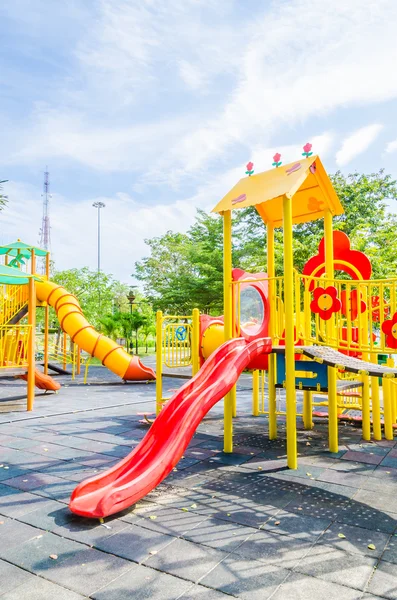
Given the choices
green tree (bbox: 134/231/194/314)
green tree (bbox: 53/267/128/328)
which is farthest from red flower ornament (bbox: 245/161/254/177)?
green tree (bbox: 134/231/194/314)

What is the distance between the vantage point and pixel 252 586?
102 inches

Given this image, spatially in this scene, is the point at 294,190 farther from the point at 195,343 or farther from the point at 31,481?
the point at 31,481

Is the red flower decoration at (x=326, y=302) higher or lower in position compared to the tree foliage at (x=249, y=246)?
lower

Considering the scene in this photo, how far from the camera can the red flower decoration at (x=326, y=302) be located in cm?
524

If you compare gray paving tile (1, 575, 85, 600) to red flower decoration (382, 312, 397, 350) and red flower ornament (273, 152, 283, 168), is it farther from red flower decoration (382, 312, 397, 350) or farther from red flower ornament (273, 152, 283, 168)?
red flower ornament (273, 152, 283, 168)

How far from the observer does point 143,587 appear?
259cm

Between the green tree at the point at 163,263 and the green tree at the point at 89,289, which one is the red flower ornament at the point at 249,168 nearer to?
the green tree at the point at 89,289

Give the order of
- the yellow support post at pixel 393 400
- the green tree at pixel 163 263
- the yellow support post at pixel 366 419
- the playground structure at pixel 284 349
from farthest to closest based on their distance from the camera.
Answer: the green tree at pixel 163 263, the yellow support post at pixel 393 400, the yellow support post at pixel 366 419, the playground structure at pixel 284 349

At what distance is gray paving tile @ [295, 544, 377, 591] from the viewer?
267 centimetres

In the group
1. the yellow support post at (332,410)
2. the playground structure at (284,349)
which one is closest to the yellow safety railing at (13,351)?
the playground structure at (284,349)

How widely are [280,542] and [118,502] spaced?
1.32 metres

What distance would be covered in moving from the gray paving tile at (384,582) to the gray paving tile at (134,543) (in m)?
1.35

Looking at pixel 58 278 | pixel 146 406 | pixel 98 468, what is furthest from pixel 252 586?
pixel 58 278

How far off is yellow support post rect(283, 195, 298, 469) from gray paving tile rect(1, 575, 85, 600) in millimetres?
3046
